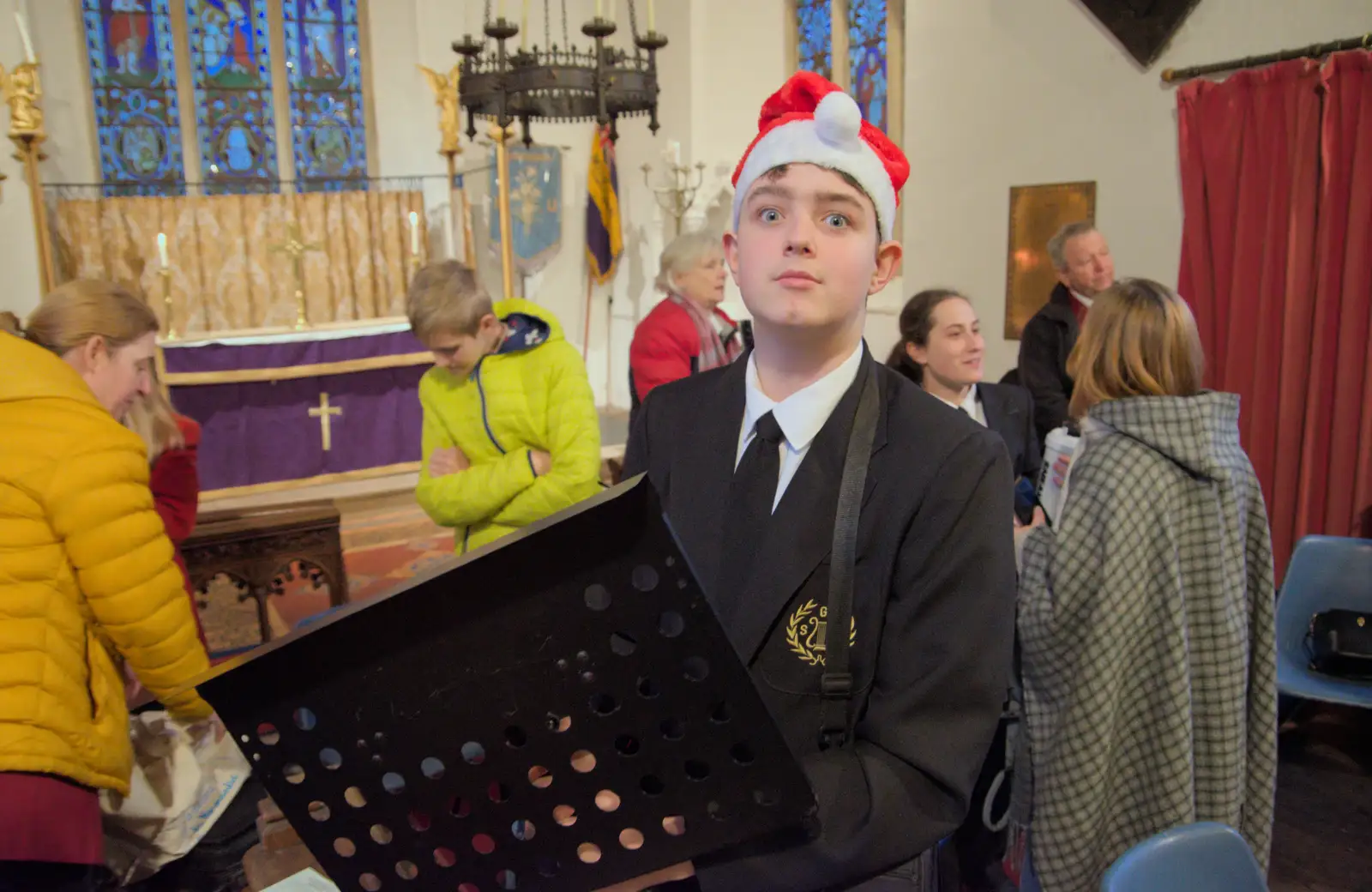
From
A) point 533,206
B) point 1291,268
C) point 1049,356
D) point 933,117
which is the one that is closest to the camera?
point 1049,356

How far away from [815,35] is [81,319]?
7456 millimetres

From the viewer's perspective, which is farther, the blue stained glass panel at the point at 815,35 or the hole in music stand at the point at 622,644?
the blue stained glass panel at the point at 815,35

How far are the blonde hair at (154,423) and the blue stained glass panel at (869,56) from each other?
21.2 feet

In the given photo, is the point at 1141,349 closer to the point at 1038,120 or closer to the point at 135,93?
the point at 1038,120

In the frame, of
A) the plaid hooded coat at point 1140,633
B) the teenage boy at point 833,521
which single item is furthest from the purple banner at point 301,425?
the teenage boy at point 833,521

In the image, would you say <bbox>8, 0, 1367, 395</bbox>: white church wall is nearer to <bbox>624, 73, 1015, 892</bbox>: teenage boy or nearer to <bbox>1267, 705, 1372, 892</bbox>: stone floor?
<bbox>1267, 705, 1372, 892</bbox>: stone floor

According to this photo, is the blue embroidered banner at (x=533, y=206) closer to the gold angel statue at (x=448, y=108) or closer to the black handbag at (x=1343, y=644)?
the gold angel statue at (x=448, y=108)

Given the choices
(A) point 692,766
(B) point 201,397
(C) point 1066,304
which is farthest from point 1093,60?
(B) point 201,397

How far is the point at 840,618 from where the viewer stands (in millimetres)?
994

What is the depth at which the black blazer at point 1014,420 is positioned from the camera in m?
3.07

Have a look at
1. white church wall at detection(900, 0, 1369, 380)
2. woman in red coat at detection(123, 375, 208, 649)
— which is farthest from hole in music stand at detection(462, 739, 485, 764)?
white church wall at detection(900, 0, 1369, 380)

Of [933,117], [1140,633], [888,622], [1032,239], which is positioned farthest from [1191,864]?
[933,117]

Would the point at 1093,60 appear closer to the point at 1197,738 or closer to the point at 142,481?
the point at 1197,738

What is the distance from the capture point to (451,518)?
9.10ft
